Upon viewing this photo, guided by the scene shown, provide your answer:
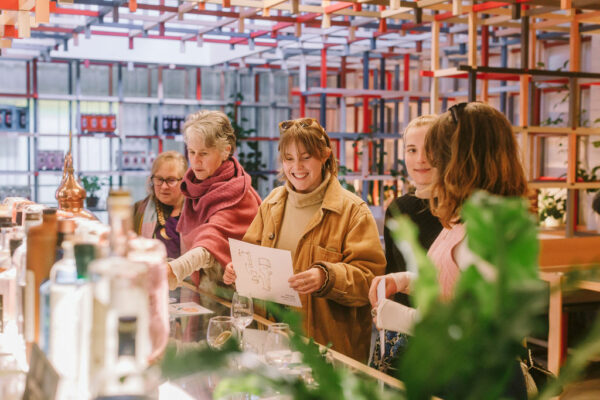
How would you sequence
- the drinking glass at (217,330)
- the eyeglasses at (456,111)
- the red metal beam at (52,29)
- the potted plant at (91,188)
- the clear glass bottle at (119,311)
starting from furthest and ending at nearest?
the potted plant at (91,188), the red metal beam at (52,29), the eyeglasses at (456,111), the drinking glass at (217,330), the clear glass bottle at (119,311)

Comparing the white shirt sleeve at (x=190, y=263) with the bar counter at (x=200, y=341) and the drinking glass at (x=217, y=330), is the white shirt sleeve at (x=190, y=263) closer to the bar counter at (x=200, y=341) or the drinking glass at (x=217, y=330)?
the bar counter at (x=200, y=341)

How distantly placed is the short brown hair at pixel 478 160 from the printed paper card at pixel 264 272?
59 cm

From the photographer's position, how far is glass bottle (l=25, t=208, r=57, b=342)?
4.51 feet

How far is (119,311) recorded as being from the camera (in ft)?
3.20

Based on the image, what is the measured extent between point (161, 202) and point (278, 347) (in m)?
2.18

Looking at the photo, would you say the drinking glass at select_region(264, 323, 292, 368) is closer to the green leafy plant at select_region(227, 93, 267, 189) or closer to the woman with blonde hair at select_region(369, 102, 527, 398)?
the woman with blonde hair at select_region(369, 102, 527, 398)

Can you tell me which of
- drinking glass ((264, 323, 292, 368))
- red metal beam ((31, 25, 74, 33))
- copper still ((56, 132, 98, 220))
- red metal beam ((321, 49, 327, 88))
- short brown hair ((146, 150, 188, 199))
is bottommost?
drinking glass ((264, 323, 292, 368))

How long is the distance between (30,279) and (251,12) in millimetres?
4794

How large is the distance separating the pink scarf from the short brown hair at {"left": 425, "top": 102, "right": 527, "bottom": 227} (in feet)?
4.28

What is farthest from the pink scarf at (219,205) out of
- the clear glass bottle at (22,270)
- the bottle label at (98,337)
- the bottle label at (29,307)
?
the bottle label at (98,337)

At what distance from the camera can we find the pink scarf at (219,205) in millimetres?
3076

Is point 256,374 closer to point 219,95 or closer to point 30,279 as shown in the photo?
point 30,279

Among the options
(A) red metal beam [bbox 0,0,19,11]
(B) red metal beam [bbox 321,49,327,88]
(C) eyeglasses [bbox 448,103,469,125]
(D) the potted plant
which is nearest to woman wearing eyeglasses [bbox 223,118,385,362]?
(C) eyeglasses [bbox 448,103,469,125]

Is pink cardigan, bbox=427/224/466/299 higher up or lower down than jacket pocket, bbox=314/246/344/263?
higher up
